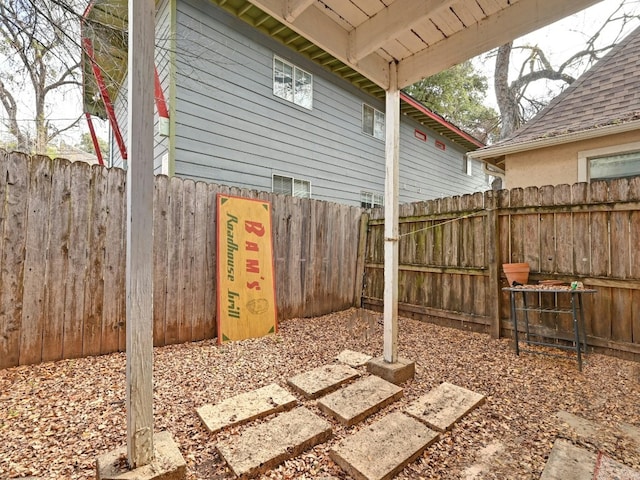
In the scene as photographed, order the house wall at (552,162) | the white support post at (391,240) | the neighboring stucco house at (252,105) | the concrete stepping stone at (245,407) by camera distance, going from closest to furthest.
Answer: the concrete stepping stone at (245,407) → the white support post at (391,240) → the house wall at (552,162) → the neighboring stucco house at (252,105)

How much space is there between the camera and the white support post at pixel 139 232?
1369mm

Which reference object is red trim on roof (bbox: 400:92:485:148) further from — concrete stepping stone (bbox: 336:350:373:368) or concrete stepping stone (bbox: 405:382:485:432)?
concrete stepping stone (bbox: 405:382:485:432)

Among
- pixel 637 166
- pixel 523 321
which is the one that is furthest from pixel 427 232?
pixel 637 166

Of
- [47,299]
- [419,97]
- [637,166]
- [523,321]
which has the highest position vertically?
[419,97]

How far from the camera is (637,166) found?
13.3 feet

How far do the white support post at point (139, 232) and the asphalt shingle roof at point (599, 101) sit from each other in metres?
5.41

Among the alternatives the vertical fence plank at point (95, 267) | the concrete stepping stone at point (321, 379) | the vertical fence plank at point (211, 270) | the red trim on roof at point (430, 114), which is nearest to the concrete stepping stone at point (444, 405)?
the concrete stepping stone at point (321, 379)

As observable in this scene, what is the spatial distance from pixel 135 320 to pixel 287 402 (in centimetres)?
124

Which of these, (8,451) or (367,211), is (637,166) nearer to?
(367,211)

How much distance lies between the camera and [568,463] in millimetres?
1593

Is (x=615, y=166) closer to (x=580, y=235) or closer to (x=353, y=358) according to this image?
(x=580, y=235)

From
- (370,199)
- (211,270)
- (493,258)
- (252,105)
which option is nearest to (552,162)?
(493,258)

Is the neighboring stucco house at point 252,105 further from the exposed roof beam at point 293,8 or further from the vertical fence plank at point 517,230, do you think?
the vertical fence plank at point 517,230

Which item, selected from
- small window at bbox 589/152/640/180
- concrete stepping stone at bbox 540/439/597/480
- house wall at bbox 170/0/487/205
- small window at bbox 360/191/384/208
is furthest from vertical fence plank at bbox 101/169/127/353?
small window at bbox 589/152/640/180
